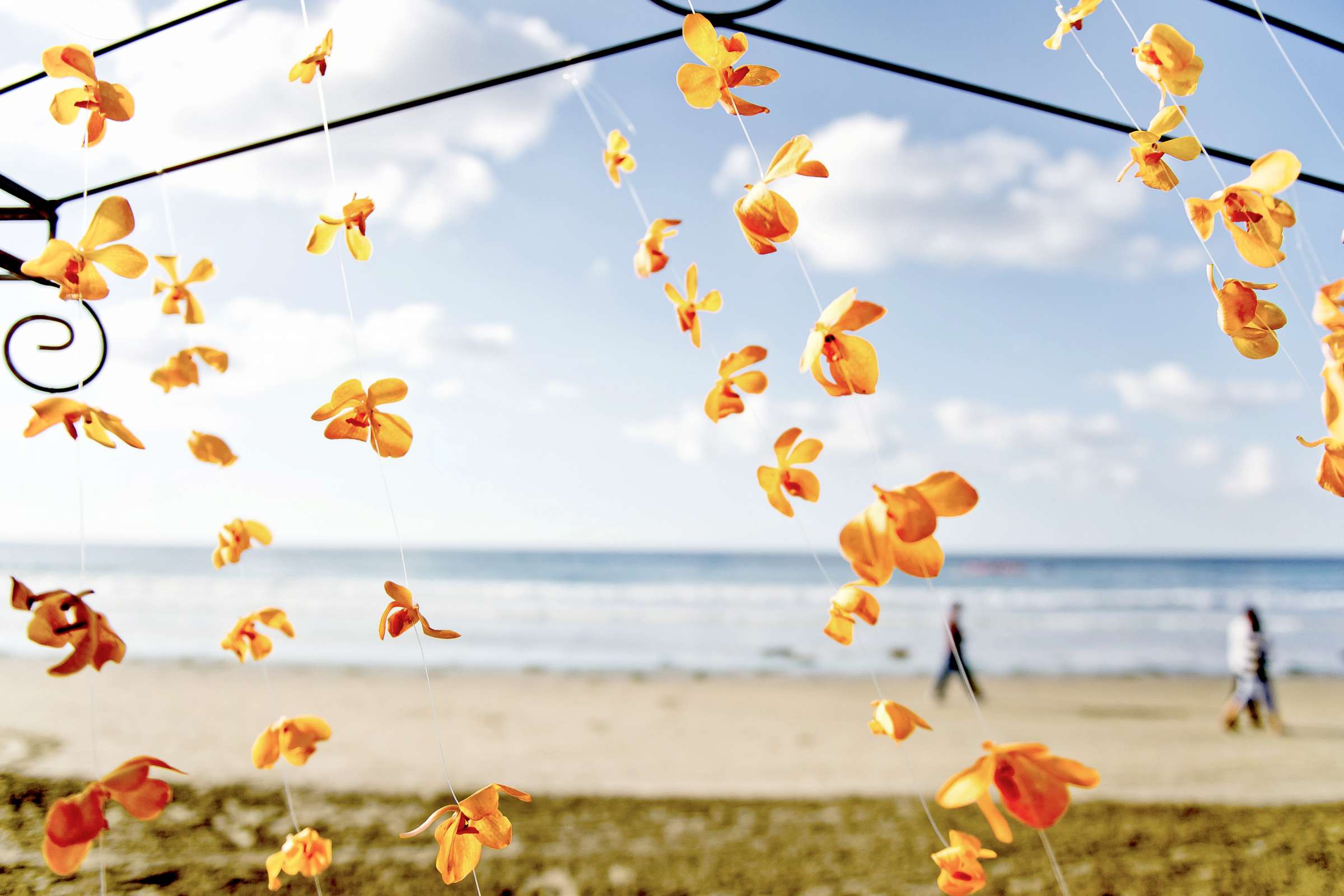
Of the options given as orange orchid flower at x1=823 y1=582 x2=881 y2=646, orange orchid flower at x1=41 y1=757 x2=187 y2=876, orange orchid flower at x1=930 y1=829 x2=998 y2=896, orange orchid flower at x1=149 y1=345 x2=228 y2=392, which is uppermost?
orange orchid flower at x1=149 y1=345 x2=228 y2=392

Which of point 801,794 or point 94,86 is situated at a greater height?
point 94,86

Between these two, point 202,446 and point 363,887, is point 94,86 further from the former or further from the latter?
point 363,887

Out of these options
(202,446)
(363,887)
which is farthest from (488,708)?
(202,446)

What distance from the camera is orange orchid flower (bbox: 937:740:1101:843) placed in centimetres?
39

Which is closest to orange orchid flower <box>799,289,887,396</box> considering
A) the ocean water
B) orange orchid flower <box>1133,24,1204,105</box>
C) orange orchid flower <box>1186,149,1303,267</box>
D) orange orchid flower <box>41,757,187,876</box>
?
the ocean water

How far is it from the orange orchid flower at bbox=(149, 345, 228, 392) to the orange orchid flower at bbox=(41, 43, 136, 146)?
0.30m

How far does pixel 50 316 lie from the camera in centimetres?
87

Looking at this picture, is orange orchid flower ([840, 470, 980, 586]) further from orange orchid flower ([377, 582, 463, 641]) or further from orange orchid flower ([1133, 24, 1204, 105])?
orange orchid flower ([1133, 24, 1204, 105])

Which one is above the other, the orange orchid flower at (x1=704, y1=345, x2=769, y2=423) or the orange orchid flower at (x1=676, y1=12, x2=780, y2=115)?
the orange orchid flower at (x1=676, y1=12, x2=780, y2=115)

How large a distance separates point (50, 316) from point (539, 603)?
16351 millimetres

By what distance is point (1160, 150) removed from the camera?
64 centimetres

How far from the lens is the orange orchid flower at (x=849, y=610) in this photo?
633 mm

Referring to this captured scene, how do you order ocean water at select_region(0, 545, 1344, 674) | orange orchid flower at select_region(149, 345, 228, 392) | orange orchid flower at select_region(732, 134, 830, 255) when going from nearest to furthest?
orange orchid flower at select_region(732, 134, 830, 255)
orange orchid flower at select_region(149, 345, 228, 392)
ocean water at select_region(0, 545, 1344, 674)

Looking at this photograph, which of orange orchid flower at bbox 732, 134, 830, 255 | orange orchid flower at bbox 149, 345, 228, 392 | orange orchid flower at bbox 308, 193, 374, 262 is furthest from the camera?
orange orchid flower at bbox 149, 345, 228, 392
